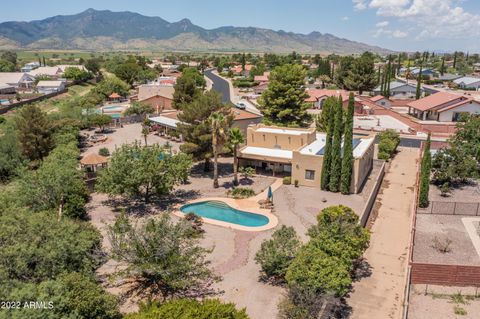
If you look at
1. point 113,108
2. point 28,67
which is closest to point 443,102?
point 113,108

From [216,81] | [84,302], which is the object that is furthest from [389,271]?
[216,81]

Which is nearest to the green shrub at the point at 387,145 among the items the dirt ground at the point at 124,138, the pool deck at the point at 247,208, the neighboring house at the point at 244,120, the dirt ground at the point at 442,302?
the pool deck at the point at 247,208

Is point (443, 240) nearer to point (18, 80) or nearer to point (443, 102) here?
point (443, 102)

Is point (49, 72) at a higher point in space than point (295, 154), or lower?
higher

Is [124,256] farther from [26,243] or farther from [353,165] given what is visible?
[353,165]

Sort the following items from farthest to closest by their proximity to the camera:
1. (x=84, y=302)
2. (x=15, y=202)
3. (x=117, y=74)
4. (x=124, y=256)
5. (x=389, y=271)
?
(x=117, y=74)
(x=15, y=202)
(x=389, y=271)
(x=124, y=256)
(x=84, y=302)

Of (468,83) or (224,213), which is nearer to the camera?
(224,213)
